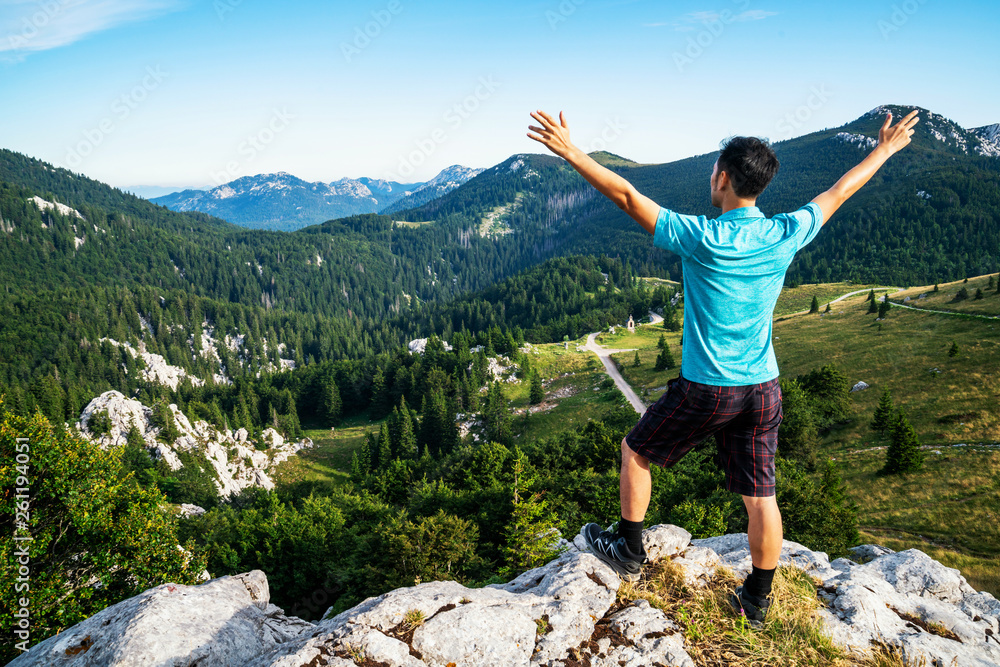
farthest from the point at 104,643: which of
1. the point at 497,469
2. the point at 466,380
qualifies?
the point at 466,380

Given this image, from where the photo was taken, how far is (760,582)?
505cm

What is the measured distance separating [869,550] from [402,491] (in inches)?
1905

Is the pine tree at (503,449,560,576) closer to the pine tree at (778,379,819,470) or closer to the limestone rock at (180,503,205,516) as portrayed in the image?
the pine tree at (778,379,819,470)

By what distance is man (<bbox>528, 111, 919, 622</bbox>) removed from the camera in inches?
162

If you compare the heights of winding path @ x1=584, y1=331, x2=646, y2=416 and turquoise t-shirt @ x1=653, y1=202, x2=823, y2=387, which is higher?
turquoise t-shirt @ x1=653, y1=202, x2=823, y2=387

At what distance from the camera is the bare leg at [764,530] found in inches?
191

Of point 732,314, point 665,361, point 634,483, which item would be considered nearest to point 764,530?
point 634,483

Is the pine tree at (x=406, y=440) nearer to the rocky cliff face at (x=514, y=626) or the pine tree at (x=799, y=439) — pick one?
the pine tree at (x=799, y=439)

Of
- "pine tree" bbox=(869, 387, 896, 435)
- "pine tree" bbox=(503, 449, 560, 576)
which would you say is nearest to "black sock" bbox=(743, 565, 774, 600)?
"pine tree" bbox=(503, 449, 560, 576)

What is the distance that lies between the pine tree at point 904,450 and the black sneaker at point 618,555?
1338 inches

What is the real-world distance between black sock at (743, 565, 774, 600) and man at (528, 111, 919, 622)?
11mm

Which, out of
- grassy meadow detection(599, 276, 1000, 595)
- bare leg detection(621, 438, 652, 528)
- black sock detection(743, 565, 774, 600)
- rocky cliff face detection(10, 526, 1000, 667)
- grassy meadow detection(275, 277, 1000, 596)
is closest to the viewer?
rocky cliff face detection(10, 526, 1000, 667)

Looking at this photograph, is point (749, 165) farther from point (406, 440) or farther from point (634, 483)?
point (406, 440)

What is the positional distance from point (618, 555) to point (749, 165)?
4616 millimetres
